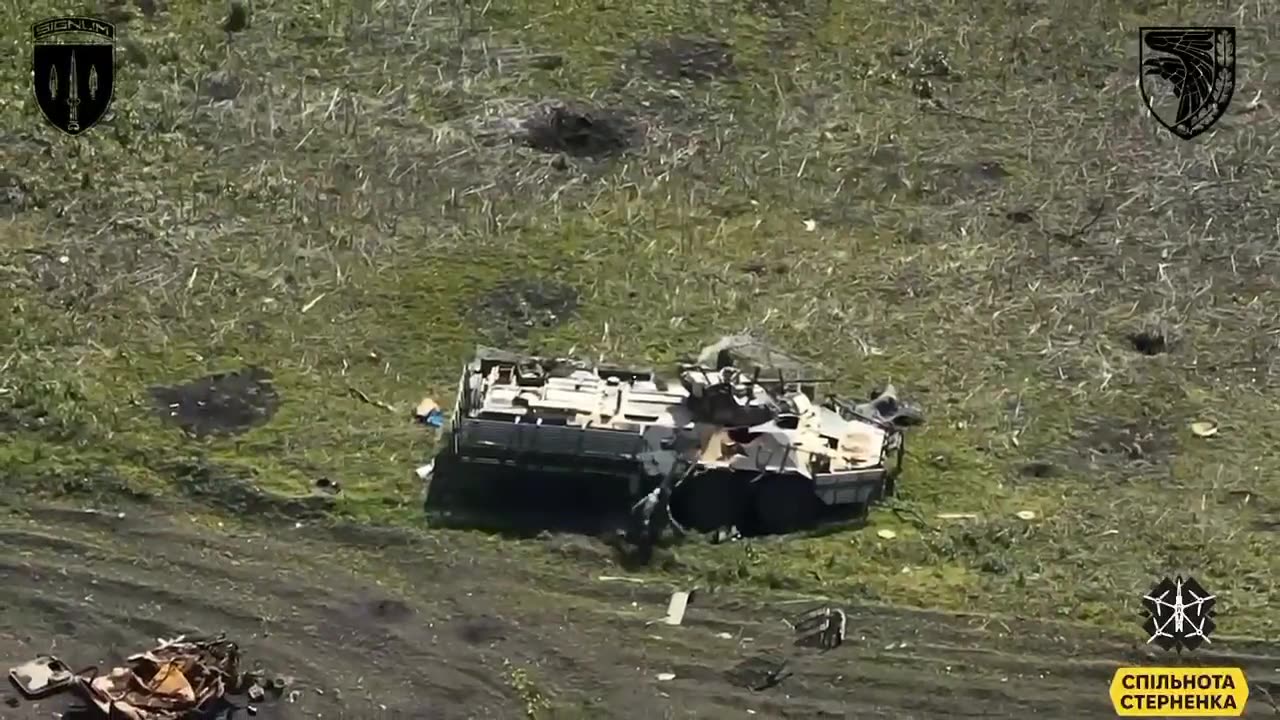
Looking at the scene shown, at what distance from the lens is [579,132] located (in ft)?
94.8

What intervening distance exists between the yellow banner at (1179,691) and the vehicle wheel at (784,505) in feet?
13.9

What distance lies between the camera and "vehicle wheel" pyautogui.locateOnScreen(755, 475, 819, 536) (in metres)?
20.9

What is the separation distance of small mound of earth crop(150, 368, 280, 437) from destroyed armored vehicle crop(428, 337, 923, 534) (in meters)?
2.80

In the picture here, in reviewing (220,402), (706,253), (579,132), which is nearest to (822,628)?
(706,253)

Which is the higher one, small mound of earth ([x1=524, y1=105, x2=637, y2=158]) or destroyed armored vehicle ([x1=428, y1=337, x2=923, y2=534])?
small mound of earth ([x1=524, y1=105, x2=637, y2=158])

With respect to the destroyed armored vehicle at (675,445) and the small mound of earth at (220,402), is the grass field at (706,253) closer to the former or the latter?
the small mound of earth at (220,402)

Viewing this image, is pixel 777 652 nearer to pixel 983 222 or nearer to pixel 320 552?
pixel 320 552

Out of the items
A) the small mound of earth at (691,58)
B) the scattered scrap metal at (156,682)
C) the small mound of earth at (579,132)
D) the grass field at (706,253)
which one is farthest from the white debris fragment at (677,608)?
the small mound of earth at (691,58)

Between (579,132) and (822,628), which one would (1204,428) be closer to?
(822,628)

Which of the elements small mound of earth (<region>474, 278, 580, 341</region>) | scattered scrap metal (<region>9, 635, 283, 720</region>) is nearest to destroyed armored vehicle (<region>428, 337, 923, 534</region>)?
small mound of earth (<region>474, 278, 580, 341</region>)

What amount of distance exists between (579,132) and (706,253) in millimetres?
4086

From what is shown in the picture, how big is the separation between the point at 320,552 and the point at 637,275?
7427mm

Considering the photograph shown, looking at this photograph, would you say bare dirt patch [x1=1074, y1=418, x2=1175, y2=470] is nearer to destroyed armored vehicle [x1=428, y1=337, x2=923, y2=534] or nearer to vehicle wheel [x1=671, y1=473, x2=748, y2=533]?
destroyed armored vehicle [x1=428, y1=337, x2=923, y2=534]

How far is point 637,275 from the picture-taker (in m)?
25.7
